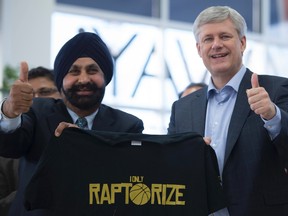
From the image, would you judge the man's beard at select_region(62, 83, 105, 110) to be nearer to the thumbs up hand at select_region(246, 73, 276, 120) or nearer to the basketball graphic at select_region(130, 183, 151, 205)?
the basketball graphic at select_region(130, 183, 151, 205)

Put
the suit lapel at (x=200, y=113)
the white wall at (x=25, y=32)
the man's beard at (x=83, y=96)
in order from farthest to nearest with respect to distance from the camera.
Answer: the white wall at (x=25, y=32)
the suit lapel at (x=200, y=113)
the man's beard at (x=83, y=96)

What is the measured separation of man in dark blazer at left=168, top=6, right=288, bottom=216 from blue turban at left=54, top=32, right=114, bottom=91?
1.63ft

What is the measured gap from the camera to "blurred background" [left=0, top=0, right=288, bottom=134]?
893 centimetres

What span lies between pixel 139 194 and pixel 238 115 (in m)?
0.66

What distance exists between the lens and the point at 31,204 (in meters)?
2.90

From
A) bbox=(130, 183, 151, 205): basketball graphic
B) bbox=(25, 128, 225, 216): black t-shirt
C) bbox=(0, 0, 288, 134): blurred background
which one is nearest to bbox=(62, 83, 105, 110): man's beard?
bbox=(25, 128, 225, 216): black t-shirt

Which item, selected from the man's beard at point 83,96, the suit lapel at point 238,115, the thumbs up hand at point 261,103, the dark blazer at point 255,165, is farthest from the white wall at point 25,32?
the thumbs up hand at point 261,103

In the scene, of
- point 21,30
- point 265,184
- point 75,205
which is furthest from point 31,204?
point 21,30

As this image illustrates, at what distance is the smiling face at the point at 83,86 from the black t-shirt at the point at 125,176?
24cm

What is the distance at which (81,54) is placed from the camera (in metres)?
3.23

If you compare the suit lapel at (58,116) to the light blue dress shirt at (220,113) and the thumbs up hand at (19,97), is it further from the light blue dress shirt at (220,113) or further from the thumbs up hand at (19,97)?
the light blue dress shirt at (220,113)

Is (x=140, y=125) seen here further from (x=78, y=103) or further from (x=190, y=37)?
(x=190, y=37)

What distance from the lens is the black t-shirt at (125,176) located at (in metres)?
2.94

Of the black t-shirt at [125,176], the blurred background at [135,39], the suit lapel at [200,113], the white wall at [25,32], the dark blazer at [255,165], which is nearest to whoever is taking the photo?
the black t-shirt at [125,176]
